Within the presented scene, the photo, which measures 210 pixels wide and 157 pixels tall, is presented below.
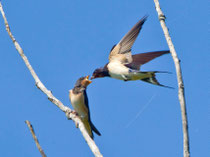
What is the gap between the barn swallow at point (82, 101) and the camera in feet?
18.5

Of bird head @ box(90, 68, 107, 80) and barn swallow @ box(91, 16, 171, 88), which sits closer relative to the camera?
barn swallow @ box(91, 16, 171, 88)

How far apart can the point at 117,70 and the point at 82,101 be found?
629 millimetres

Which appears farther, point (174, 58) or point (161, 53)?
point (161, 53)

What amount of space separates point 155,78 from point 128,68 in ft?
1.88

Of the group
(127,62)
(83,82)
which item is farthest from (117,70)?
(83,82)

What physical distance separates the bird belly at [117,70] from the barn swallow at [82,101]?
1.24ft

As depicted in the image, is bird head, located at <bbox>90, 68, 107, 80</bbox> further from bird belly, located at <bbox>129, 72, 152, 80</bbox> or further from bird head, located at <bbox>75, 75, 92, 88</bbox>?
bird belly, located at <bbox>129, 72, 152, 80</bbox>

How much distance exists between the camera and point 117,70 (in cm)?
566

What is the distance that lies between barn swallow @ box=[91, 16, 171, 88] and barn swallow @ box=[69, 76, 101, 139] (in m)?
0.18

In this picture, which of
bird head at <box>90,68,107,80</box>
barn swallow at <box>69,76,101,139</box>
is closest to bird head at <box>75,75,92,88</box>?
barn swallow at <box>69,76,101,139</box>

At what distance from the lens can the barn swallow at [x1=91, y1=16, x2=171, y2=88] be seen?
536 cm

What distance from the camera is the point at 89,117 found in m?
5.73

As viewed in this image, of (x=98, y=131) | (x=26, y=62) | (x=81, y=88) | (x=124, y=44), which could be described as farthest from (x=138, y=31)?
(x=26, y=62)

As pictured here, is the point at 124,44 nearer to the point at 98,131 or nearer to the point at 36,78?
the point at 98,131
